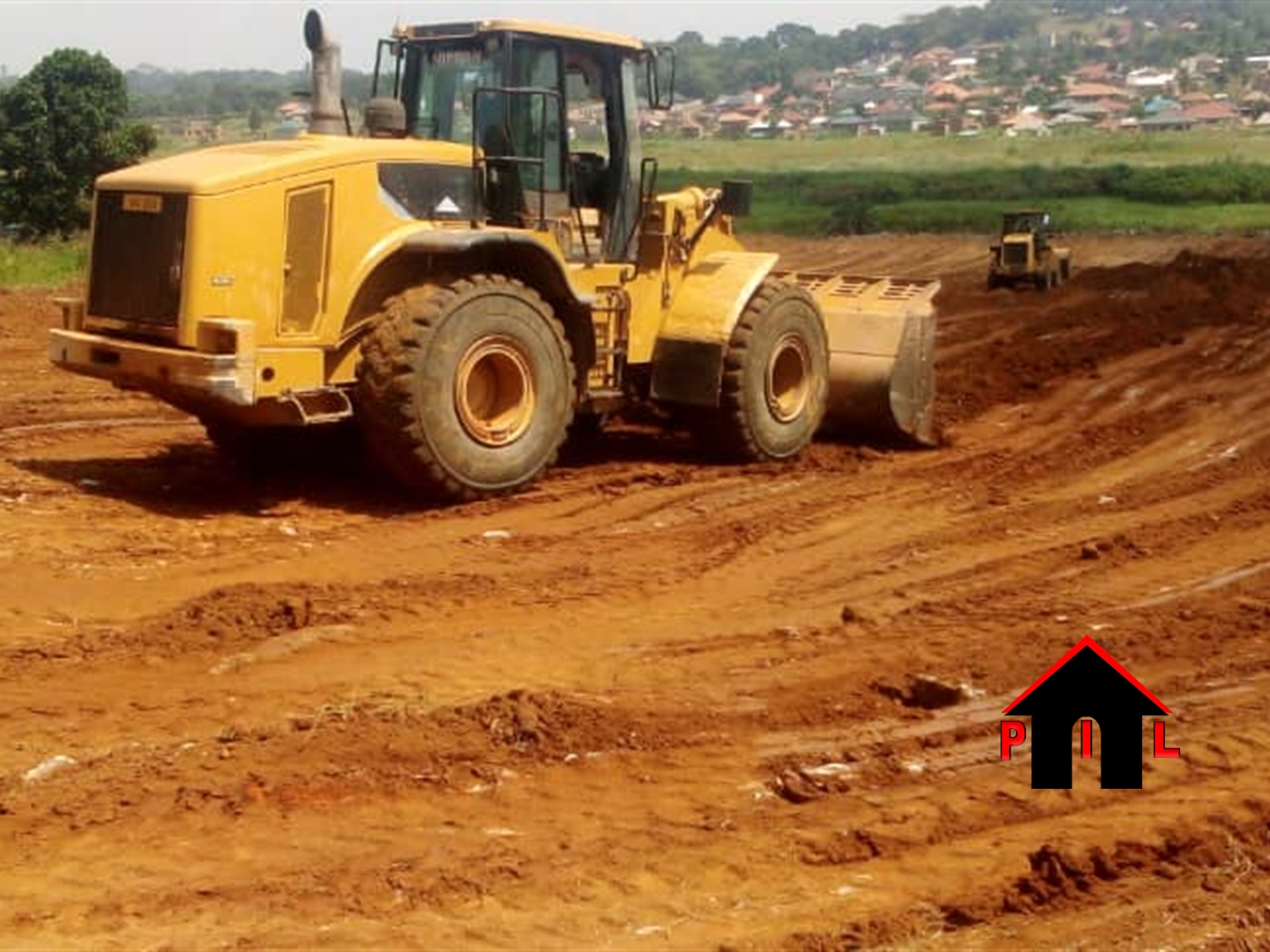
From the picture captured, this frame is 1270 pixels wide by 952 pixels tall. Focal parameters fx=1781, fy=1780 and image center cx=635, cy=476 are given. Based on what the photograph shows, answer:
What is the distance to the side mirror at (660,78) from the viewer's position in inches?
432

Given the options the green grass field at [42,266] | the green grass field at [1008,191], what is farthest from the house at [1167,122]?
the green grass field at [42,266]

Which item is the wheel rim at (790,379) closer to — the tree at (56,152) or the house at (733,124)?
the tree at (56,152)

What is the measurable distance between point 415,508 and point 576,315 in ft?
5.30

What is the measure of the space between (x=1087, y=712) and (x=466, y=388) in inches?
175

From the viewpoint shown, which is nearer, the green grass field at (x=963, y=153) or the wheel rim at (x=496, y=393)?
the wheel rim at (x=496, y=393)

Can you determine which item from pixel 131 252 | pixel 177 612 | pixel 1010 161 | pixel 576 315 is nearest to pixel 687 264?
pixel 576 315

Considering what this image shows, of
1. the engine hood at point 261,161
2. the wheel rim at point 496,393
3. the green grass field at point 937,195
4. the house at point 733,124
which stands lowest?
the wheel rim at point 496,393

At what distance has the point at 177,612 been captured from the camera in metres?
7.65

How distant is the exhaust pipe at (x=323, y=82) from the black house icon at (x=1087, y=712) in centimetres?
552

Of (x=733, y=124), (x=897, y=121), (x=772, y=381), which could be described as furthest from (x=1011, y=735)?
(x=897, y=121)

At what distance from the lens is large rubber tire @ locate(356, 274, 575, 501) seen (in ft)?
30.6

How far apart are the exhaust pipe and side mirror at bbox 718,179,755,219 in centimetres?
255

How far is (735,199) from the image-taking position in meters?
11.5

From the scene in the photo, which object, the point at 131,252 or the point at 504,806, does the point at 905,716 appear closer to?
the point at 504,806
